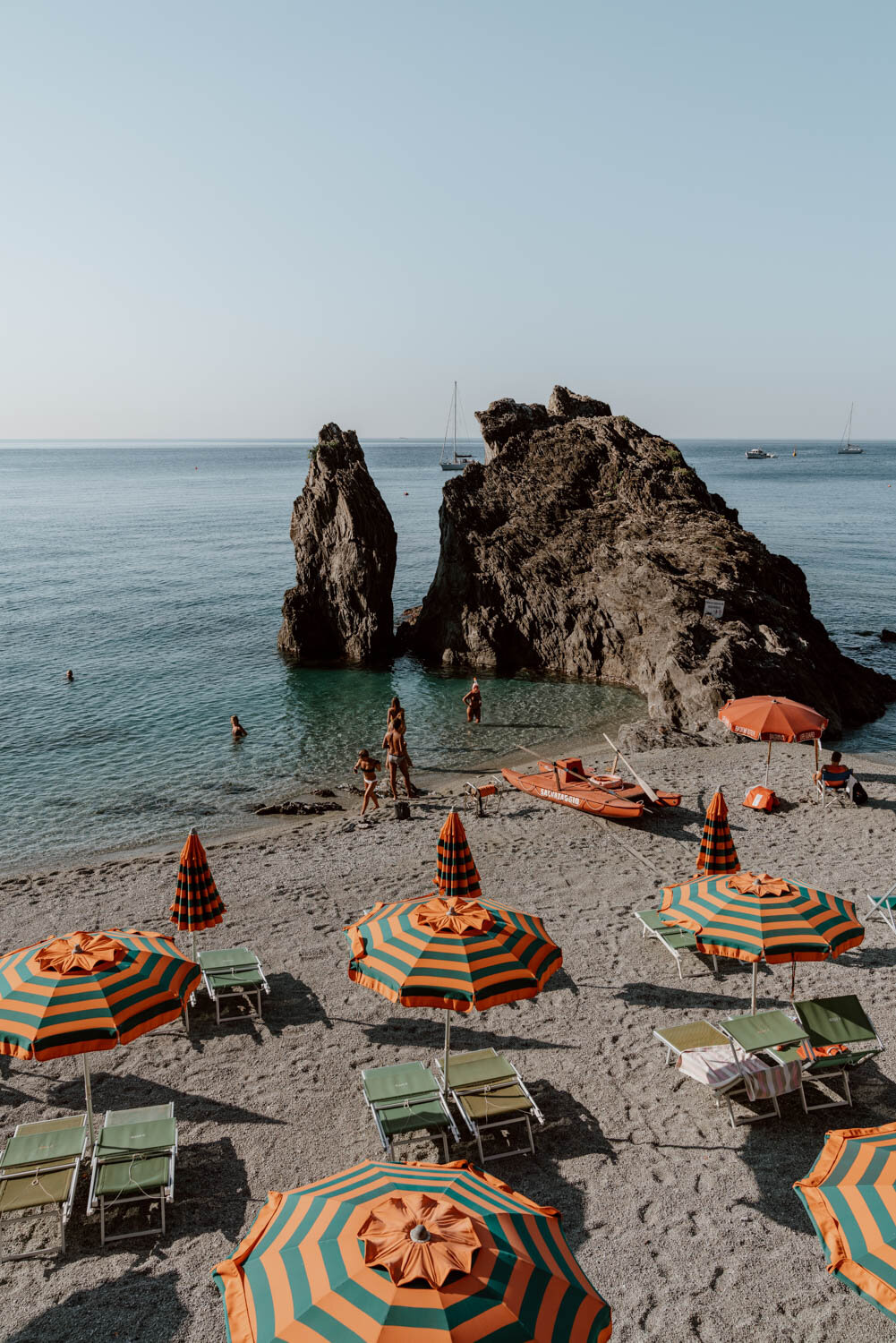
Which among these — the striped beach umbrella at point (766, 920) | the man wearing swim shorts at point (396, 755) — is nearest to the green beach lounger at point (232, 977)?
the striped beach umbrella at point (766, 920)

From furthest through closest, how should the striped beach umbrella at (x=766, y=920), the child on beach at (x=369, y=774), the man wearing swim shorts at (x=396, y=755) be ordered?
the man wearing swim shorts at (x=396, y=755) → the child on beach at (x=369, y=774) → the striped beach umbrella at (x=766, y=920)

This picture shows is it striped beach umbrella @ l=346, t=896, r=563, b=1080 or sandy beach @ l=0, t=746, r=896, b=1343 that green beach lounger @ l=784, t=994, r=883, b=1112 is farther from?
striped beach umbrella @ l=346, t=896, r=563, b=1080

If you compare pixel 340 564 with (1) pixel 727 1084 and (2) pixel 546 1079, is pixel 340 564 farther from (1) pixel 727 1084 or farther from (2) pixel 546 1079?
(1) pixel 727 1084

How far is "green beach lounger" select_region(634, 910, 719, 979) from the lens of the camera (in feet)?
44.1

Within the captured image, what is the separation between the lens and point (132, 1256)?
826 centimetres

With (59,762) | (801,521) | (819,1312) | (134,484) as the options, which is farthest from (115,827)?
(134,484)

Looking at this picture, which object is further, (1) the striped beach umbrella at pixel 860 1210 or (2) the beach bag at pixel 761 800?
(2) the beach bag at pixel 761 800

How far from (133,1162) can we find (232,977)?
3.58m

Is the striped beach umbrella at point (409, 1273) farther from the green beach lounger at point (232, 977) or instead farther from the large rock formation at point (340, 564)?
the large rock formation at point (340, 564)

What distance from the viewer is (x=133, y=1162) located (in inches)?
356

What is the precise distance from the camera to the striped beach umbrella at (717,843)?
1405 cm

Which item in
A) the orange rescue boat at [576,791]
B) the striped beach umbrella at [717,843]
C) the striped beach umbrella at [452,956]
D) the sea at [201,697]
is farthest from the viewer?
the sea at [201,697]

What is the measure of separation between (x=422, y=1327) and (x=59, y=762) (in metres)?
26.4

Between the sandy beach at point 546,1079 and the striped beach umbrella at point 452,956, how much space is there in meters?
1.91
